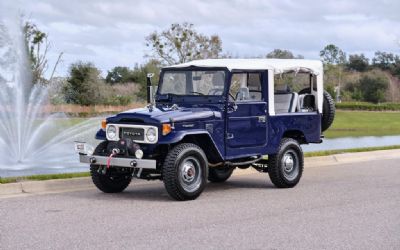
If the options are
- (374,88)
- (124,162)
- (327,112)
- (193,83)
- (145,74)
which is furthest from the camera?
(374,88)

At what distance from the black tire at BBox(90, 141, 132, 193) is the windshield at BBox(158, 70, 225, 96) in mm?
1704

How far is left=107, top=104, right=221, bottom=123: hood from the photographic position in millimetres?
11102

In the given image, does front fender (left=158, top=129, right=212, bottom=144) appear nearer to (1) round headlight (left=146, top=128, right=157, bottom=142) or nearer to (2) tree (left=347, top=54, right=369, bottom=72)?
(1) round headlight (left=146, top=128, right=157, bottom=142)

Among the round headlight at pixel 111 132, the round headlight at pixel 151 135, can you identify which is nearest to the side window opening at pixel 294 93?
the round headlight at pixel 151 135

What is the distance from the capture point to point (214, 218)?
31.8ft

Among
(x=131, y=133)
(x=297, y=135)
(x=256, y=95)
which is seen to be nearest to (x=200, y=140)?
(x=131, y=133)

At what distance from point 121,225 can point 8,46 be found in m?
12.3

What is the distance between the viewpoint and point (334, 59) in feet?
294

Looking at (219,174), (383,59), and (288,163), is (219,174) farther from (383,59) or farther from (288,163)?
(383,59)

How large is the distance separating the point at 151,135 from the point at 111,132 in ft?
2.69

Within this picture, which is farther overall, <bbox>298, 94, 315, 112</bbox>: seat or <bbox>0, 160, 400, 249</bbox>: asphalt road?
<bbox>298, 94, 315, 112</bbox>: seat

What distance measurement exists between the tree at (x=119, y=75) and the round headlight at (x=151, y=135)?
40.9m

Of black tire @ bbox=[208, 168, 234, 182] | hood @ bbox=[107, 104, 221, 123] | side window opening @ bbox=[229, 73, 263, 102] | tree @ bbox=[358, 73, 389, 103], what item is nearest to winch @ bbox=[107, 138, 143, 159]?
hood @ bbox=[107, 104, 221, 123]

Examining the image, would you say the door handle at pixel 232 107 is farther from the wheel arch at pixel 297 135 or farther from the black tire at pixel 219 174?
the black tire at pixel 219 174
